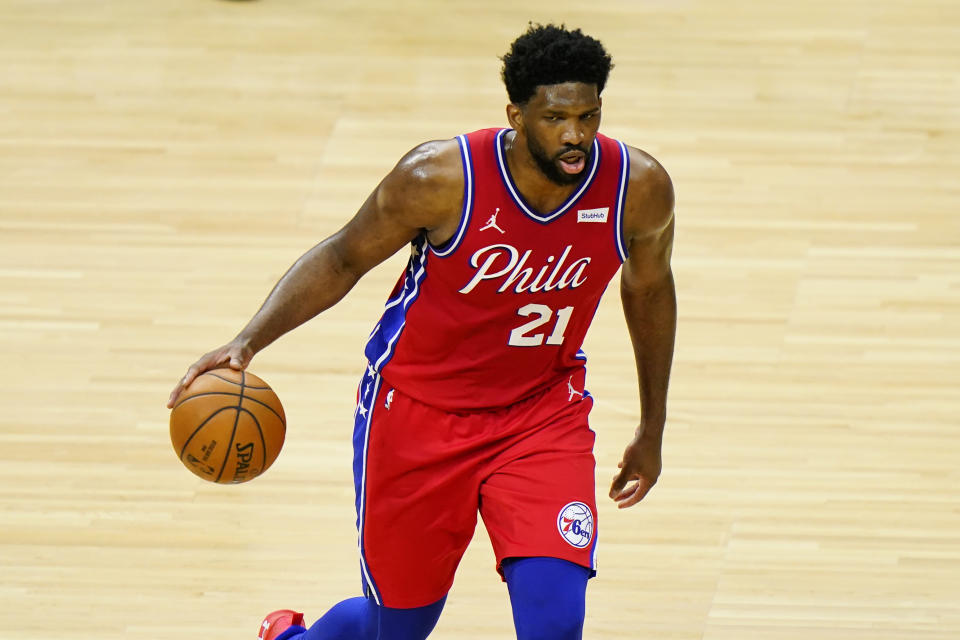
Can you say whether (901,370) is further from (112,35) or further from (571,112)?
(112,35)

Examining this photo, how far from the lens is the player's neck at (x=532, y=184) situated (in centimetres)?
321

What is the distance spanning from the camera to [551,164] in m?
3.13

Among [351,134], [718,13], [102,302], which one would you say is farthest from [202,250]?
[718,13]

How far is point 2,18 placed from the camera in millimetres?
8523

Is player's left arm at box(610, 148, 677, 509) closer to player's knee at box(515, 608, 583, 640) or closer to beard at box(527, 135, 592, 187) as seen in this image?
beard at box(527, 135, 592, 187)

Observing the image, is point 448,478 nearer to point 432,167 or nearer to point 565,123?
point 432,167

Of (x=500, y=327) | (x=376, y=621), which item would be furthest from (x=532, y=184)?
Result: (x=376, y=621)

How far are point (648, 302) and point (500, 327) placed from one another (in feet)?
1.32

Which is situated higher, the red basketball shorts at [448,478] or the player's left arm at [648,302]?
the player's left arm at [648,302]

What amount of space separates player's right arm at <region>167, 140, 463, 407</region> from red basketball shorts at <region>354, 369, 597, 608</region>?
0.91ft

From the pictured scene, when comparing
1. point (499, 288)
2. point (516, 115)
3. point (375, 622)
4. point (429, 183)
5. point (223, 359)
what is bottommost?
point (375, 622)

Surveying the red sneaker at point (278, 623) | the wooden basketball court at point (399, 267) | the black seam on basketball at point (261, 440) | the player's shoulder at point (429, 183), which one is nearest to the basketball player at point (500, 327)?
the player's shoulder at point (429, 183)

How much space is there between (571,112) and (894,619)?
2063mm

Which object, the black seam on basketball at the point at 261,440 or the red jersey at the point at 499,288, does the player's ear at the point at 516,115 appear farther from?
the black seam on basketball at the point at 261,440
